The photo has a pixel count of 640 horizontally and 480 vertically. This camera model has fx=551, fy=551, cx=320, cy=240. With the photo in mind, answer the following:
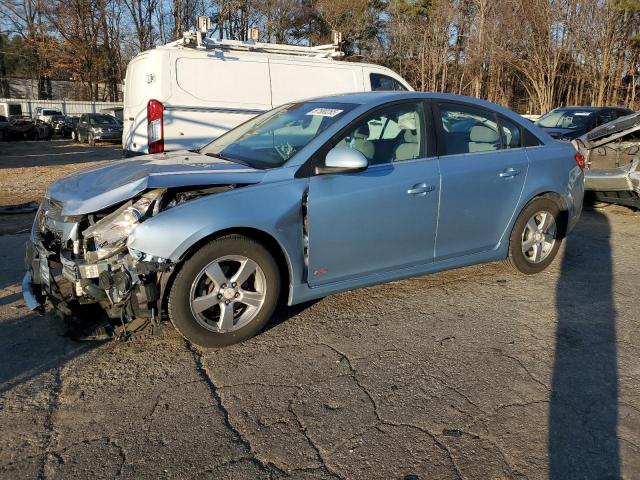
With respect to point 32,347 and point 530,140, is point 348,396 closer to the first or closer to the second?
point 32,347

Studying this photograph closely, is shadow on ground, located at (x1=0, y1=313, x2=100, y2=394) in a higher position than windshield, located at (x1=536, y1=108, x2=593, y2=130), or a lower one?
lower

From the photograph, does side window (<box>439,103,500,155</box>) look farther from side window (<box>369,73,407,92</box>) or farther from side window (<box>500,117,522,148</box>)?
side window (<box>369,73,407,92</box>)

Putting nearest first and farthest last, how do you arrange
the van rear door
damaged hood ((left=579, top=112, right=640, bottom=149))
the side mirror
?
1. the side mirror
2. damaged hood ((left=579, top=112, right=640, bottom=149))
3. the van rear door

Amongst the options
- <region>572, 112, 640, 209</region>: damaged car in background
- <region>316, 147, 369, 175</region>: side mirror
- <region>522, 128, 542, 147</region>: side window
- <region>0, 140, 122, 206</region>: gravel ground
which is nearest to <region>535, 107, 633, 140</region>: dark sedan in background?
<region>572, 112, 640, 209</region>: damaged car in background

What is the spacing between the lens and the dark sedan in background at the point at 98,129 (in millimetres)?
26391

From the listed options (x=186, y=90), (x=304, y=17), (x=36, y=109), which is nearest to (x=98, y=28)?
(x=36, y=109)

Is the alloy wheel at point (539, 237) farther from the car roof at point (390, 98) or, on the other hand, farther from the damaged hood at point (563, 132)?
the damaged hood at point (563, 132)

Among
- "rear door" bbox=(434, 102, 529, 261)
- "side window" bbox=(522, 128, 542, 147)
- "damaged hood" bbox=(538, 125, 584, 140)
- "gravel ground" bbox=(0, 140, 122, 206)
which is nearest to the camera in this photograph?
"rear door" bbox=(434, 102, 529, 261)

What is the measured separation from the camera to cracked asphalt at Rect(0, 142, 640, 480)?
2.51 meters

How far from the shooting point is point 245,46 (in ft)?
30.9

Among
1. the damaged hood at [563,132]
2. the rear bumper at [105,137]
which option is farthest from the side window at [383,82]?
the rear bumper at [105,137]

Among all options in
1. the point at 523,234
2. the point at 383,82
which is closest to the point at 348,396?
the point at 523,234

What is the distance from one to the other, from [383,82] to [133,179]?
729 centimetres

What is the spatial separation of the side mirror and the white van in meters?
5.14
